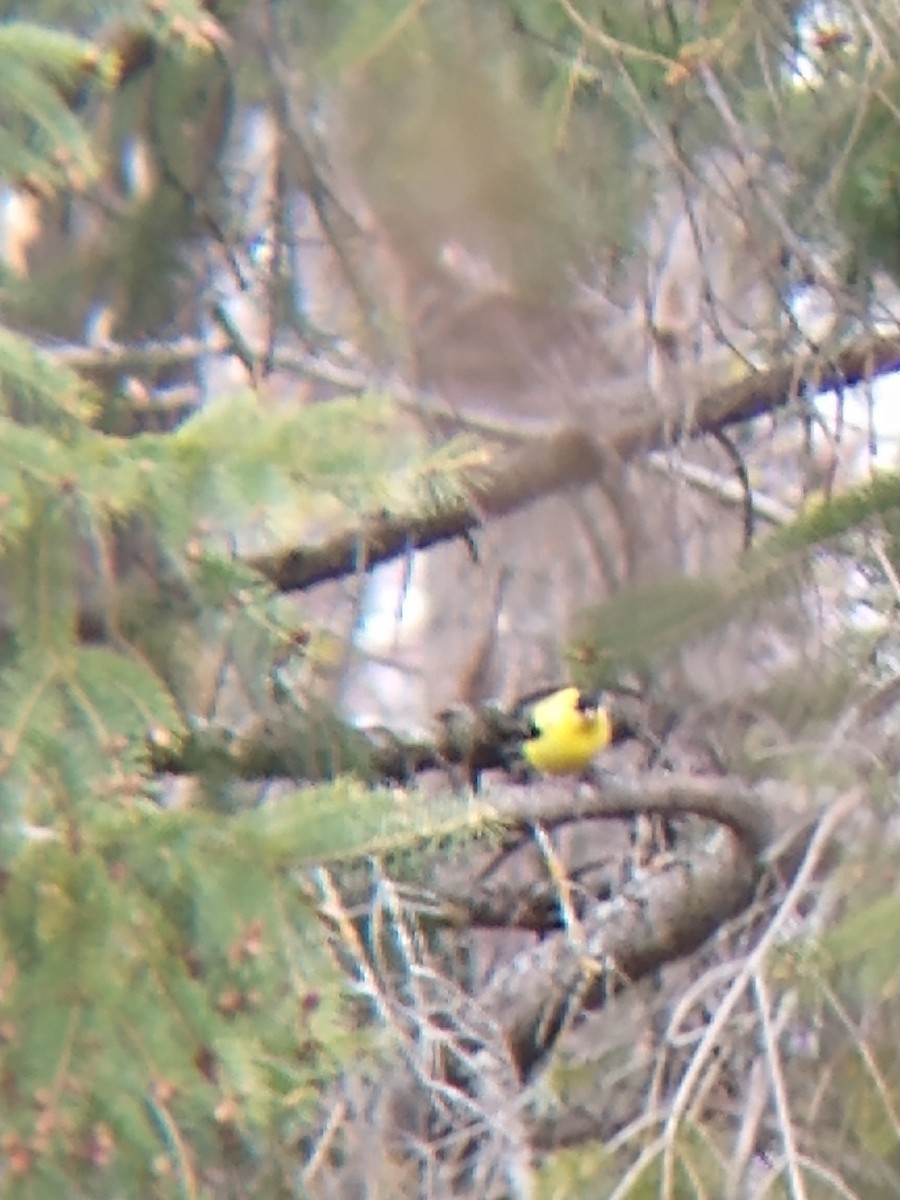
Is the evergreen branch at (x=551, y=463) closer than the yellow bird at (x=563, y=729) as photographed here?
Yes

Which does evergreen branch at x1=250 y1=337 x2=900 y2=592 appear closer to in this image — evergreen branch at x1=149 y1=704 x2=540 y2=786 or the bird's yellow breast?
A: evergreen branch at x1=149 y1=704 x2=540 y2=786

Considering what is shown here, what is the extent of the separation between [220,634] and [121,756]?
0.75 m

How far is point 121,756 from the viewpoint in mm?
1485

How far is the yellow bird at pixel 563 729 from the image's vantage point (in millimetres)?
4121

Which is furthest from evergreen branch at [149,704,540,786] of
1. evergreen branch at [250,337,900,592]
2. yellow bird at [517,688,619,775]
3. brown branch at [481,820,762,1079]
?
yellow bird at [517,688,619,775]

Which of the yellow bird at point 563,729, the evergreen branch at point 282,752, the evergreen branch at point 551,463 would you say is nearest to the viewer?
the evergreen branch at point 282,752

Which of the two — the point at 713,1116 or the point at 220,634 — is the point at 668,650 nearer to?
the point at 220,634

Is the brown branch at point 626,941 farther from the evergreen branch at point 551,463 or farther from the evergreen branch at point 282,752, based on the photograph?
the evergreen branch at point 551,463

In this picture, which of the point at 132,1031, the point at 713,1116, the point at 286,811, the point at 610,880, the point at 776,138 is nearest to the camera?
the point at 132,1031

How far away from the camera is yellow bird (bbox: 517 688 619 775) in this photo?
4121mm

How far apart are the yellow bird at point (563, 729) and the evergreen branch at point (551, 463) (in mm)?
1209

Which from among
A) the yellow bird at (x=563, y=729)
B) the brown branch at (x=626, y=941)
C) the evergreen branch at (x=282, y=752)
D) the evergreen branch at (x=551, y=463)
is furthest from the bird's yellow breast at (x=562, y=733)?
the evergreen branch at (x=551, y=463)

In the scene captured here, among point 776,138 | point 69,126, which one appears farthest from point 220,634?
point 776,138

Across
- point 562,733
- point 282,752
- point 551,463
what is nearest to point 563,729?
point 562,733
